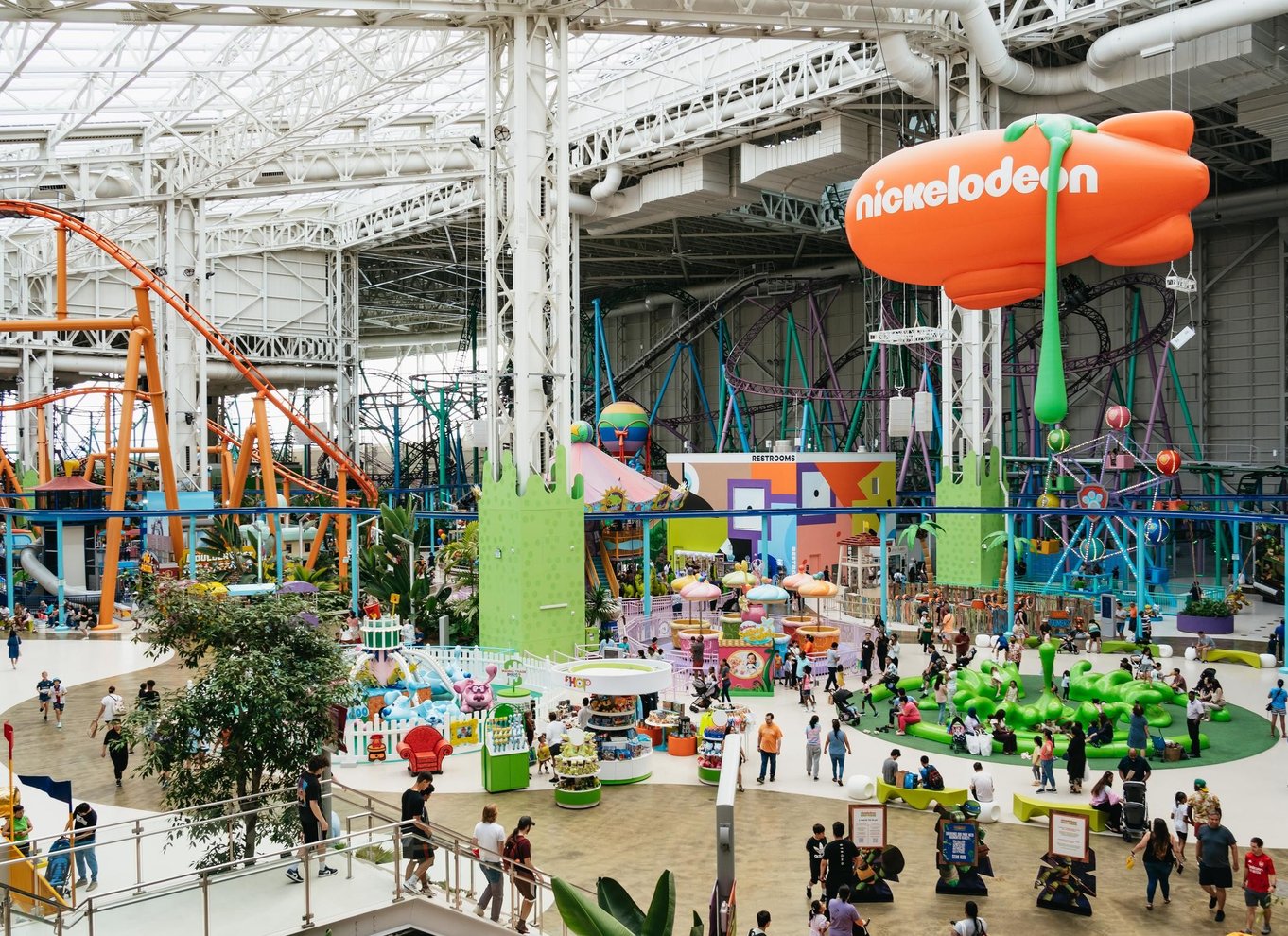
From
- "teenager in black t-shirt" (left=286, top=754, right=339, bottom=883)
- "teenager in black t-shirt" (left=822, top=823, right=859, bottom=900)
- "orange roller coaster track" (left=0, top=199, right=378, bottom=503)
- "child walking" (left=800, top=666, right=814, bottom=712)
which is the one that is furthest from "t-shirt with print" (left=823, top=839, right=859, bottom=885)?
"orange roller coaster track" (left=0, top=199, right=378, bottom=503)

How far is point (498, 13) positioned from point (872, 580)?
2102 centimetres

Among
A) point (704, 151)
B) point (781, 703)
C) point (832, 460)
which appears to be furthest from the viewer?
point (832, 460)

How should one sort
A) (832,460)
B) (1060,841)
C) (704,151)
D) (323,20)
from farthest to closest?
(832,460) < (704,151) < (323,20) < (1060,841)

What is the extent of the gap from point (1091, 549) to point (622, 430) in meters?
20.6

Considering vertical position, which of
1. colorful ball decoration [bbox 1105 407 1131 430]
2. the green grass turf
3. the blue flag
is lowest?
the green grass turf

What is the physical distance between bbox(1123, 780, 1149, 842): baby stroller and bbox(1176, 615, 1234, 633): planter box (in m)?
15.3

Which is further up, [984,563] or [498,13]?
[498,13]

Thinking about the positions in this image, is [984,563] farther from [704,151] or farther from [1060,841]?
[1060,841]

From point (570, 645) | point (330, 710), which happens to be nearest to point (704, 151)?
point (570, 645)

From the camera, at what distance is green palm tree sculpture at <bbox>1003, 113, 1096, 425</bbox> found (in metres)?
10.5

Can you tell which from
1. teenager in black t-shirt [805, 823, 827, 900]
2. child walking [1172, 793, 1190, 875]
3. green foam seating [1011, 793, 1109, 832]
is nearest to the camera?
teenager in black t-shirt [805, 823, 827, 900]

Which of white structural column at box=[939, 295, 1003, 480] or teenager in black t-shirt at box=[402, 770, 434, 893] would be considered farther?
white structural column at box=[939, 295, 1003, 480]

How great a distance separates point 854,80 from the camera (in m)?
27.6

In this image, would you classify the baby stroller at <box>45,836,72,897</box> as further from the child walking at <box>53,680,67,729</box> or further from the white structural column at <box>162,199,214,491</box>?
the white structural column at <box>162,199,214,491</box>
